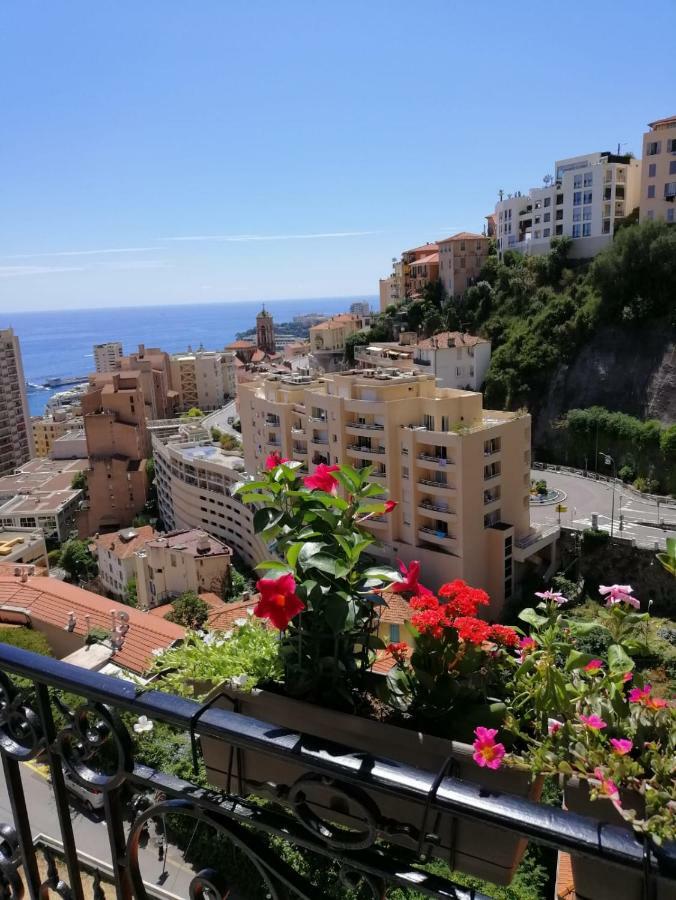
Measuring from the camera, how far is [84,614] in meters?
14.9

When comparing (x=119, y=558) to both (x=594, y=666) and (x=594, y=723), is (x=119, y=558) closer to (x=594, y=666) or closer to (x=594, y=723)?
(x=594, y=666)

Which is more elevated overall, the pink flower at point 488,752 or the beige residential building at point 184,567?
the pink flower at point 488,752

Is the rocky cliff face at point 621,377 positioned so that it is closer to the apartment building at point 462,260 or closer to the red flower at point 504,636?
the apartment building at point 462,260

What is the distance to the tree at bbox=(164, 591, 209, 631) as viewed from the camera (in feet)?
69.8

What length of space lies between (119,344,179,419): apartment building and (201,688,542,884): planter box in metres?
53.9

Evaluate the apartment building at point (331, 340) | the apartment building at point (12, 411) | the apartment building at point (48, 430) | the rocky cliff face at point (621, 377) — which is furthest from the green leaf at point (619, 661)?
the apartment building at point (48, 430)

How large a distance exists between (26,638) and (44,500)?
36.9 meters

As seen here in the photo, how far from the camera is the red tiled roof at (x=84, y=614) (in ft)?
42.4

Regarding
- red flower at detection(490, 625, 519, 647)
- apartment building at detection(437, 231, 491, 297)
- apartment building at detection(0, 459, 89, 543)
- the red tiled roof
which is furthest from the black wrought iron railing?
apartment building at detection(437, 231, 491, 297)

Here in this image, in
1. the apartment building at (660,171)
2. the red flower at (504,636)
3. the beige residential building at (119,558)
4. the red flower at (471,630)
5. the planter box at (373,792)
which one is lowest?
the beige residential building at (119,558)

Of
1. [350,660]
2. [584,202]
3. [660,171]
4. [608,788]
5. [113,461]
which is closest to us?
[608,788]

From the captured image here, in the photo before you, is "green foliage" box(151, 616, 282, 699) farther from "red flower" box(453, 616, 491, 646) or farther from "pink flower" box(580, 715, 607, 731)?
"pink flower" box(580, 715, 607, 731)

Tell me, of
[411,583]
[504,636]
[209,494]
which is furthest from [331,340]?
[504,636]

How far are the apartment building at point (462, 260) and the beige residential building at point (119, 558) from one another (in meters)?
27.3
